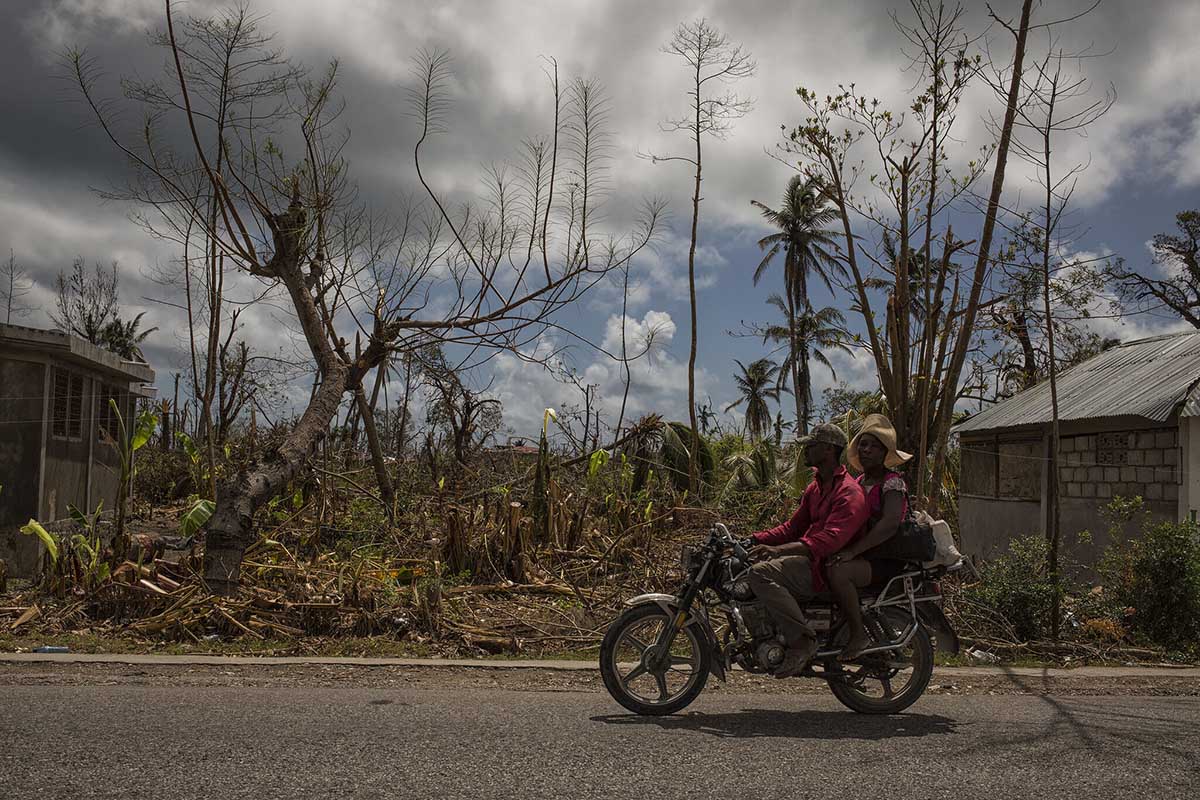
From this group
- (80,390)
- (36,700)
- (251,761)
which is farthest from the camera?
(80,390)

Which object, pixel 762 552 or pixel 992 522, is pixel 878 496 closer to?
pixel 762 552

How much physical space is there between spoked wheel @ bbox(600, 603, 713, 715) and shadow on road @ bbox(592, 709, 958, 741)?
0.10 meters

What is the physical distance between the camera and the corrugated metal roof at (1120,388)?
1244 cm

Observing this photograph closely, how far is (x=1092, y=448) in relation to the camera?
14.4m

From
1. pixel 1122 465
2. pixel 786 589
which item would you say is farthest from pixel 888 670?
pixel 1122 465

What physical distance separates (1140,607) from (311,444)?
28.9 feet

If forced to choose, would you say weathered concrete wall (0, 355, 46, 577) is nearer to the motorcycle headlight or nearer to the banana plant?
the banana plant

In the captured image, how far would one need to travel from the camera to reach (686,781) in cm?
447

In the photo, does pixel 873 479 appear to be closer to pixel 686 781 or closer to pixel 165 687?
pixel 686 781

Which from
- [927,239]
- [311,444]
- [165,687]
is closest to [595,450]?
[311,444]

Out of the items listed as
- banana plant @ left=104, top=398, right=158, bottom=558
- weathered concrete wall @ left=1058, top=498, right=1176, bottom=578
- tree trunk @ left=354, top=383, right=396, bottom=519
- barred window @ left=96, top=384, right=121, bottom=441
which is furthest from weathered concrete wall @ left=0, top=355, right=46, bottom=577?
weathered concrete wall @ left=1058, top=498, right=1176, bottom=578

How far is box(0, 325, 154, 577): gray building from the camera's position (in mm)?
13445

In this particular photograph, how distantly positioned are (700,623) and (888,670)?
117 centimetres

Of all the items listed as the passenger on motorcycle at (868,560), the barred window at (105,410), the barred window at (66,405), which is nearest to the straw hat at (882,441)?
the passenger on motorcycle at (868,560)
